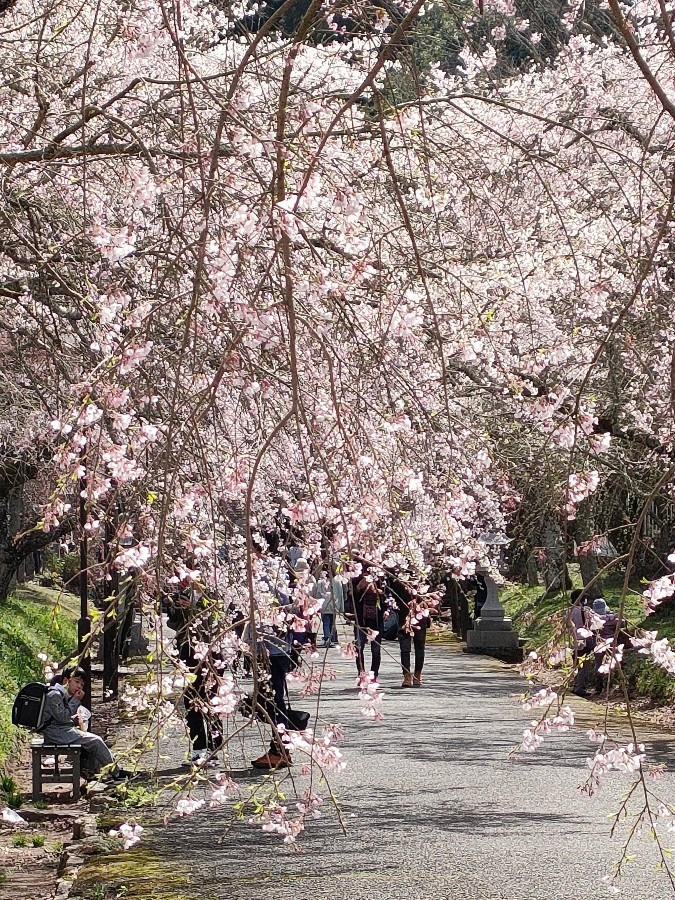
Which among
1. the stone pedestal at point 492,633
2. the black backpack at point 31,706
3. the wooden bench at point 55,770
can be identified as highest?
the stone pedestal at point 492,633

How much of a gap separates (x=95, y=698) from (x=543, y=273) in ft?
39.6

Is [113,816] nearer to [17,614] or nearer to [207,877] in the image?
[207,877]

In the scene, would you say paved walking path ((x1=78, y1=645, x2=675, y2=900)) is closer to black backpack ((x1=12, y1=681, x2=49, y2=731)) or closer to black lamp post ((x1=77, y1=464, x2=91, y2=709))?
black lamp post ((x1=77, y1=464, x2=91, y2=709))

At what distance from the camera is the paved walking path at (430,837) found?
8.16 meters

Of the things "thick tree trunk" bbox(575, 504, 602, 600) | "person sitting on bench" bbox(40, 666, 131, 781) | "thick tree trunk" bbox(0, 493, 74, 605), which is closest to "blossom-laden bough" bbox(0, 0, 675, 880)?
"person sitting on bench" bbox(40, 666, 131, 781)

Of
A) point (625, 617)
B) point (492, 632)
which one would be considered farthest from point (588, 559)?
point (492, 632)

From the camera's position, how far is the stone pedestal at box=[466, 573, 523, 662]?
27406 mm

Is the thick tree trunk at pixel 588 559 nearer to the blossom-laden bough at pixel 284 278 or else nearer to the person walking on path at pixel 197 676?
the blossom-laden bough at pixel 284 278

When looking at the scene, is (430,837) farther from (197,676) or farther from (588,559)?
(588,559)

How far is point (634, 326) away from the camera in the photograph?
9750 millimetres

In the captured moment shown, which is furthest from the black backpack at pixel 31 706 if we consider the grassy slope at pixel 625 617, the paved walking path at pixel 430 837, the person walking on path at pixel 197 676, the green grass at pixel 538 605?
the green grass at pixel 538 605

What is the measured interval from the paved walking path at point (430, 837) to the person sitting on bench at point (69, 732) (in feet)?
4.89

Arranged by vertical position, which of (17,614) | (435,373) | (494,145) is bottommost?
(17,614)

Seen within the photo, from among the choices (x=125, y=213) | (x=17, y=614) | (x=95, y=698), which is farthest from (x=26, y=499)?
(x=125, y=213)
